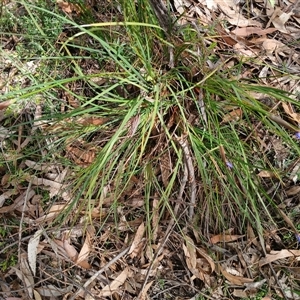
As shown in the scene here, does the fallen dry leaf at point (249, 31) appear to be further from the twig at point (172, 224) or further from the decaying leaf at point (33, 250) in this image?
the decaying leaf at point (33, 250)

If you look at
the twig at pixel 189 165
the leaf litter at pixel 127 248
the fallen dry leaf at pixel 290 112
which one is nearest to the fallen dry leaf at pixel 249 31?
the leaf litter at pixel 127 248

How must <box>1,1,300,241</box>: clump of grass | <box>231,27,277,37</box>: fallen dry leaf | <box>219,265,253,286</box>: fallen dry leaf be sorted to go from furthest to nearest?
<box>231,27,277,37</box>: fallen dry leaf → <box>219,265,253,286</box>: fallen dry leaf → <box>1,1,300,241</box>: clump of grass

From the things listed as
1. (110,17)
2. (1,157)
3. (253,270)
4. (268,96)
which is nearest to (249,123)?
(268,96)

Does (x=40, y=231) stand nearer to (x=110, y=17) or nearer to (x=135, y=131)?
(x=135, y=131)

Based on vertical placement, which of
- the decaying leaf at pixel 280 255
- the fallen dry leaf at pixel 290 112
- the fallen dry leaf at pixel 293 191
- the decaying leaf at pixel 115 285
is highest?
the fallen dry leaf at pixel 290 112

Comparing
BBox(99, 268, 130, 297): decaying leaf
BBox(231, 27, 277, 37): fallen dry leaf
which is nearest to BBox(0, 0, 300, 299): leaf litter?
BBox(99, 268, 130, 297): decaying leaf

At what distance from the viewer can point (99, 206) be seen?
1.72m

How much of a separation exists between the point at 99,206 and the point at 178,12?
33.2 inches

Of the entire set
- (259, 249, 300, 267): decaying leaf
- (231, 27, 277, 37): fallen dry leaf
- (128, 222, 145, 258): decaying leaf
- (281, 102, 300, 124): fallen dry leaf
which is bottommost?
(259, 249, 300, 267): decaying leaf

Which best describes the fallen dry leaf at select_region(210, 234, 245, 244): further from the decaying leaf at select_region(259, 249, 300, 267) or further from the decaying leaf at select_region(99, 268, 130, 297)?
the decaying leaf at select_region(99, 268, 130, 297)

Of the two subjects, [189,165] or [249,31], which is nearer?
[189,165]

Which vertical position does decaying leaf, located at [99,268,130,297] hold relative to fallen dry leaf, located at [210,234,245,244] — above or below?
above

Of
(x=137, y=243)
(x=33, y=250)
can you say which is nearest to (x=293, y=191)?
(x=137, y=243)

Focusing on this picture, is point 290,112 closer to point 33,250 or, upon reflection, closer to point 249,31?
point 249,31
